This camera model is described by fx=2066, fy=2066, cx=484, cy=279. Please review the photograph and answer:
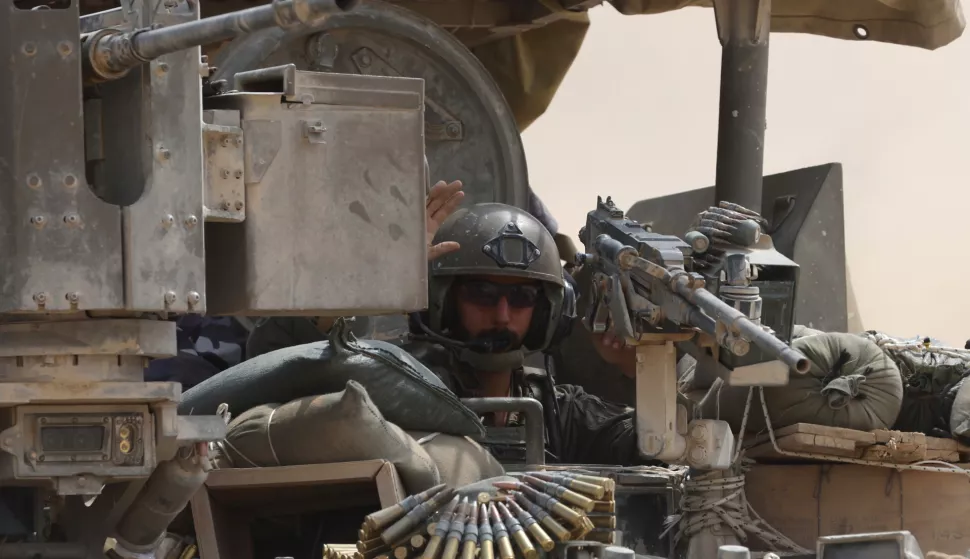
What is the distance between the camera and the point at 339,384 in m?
7.18

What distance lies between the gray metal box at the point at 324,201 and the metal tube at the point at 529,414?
6.24ft

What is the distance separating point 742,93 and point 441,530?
17.5 ft

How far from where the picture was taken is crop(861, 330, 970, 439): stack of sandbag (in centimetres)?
895

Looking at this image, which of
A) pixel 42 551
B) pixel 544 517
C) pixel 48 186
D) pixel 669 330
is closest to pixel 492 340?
pixel 669 330

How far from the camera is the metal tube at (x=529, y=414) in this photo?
816 centimetres

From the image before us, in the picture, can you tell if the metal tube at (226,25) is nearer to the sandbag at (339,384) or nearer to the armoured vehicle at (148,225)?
the armoured vehicle at (148,225)

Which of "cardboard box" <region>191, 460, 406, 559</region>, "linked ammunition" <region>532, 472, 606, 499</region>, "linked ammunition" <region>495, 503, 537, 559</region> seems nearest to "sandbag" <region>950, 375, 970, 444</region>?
"linked ammunition" <region>532, 472, 606, 499</region>

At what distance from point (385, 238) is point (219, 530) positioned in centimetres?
138

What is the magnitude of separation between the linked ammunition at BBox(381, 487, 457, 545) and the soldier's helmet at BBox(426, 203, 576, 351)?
2.73 meters

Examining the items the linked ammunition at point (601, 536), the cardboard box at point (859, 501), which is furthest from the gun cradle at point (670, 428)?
the linked ammunition at point (601, 536)

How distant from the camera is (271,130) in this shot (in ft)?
20.0

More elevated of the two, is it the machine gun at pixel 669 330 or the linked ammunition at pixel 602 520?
the machine gun at pixel 669 330

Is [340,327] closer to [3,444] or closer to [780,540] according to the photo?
[3,444]

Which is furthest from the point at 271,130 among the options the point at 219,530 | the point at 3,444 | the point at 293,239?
the point at 219,530
